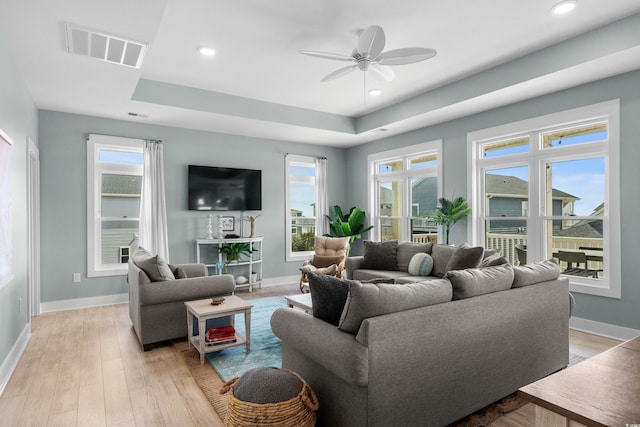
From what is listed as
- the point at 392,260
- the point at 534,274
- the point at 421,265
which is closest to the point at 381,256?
the point at 392,260

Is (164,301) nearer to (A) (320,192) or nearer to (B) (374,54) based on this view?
(B) (374,54)

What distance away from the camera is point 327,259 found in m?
5.57

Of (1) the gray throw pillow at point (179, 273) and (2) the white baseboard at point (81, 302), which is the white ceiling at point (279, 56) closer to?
(1) the gray throw pillow at point (179, 273)

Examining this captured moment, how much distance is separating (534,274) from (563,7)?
2205mm

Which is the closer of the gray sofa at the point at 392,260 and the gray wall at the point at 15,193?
the gray wall at the point at 15,193

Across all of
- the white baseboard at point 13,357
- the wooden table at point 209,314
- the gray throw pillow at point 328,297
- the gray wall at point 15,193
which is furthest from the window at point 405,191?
the white baseboard at point 13,357

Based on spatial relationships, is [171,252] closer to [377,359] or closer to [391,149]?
[391,149]

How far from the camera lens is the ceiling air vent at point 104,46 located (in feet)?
9.18

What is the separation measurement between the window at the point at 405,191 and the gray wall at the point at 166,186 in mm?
891

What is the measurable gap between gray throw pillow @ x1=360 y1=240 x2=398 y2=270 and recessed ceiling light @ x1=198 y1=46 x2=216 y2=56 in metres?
3.25

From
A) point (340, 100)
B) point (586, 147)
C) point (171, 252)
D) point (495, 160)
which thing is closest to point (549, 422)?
point (586, 147)

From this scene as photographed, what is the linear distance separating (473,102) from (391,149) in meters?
2.05

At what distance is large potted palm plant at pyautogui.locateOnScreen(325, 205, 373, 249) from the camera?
22.5 feet

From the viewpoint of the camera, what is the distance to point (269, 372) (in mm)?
2004
